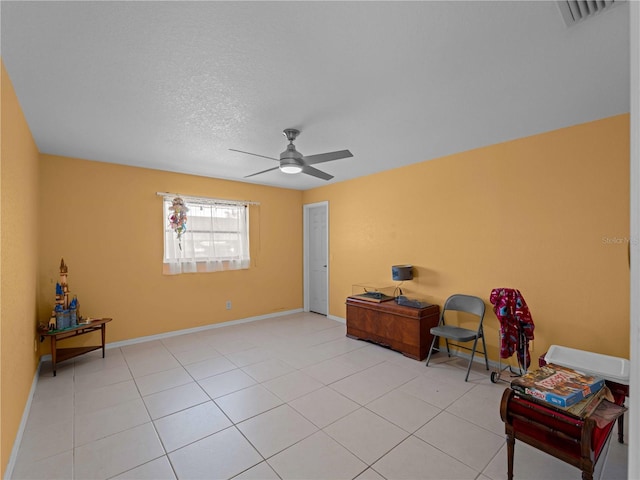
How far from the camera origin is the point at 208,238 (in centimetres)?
484

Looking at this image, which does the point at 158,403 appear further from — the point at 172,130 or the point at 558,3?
the point at 558,3

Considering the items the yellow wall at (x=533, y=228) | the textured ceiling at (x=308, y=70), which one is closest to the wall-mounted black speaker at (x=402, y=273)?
the yellow wall at (x=533, y=228)

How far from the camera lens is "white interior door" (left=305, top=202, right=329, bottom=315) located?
5695 millimetres

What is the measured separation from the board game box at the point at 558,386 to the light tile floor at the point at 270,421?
63 centimetres

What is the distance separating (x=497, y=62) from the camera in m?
1.98

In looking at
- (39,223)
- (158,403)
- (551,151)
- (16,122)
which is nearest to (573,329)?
(551,151)

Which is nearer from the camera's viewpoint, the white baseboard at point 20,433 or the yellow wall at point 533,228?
the white baseboard at point 20,433

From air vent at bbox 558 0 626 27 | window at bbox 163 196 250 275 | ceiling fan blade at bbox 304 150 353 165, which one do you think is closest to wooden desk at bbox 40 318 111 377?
window at bbox 163 196 250 275

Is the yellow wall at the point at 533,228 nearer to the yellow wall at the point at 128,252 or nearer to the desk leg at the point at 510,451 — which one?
the desk leg at the point at 510,451

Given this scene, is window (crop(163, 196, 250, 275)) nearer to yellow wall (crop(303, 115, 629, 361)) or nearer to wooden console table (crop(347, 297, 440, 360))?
wooden console table (crop(347, 297, 440, 360))

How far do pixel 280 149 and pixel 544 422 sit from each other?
3088 millimetres

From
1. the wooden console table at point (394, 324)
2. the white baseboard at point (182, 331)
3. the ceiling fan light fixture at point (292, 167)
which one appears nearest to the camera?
the ceiling fan light fixture at point (292, 167)

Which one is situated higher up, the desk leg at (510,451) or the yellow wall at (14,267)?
the yellow wall at (14,267)

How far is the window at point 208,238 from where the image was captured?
4484 mm
